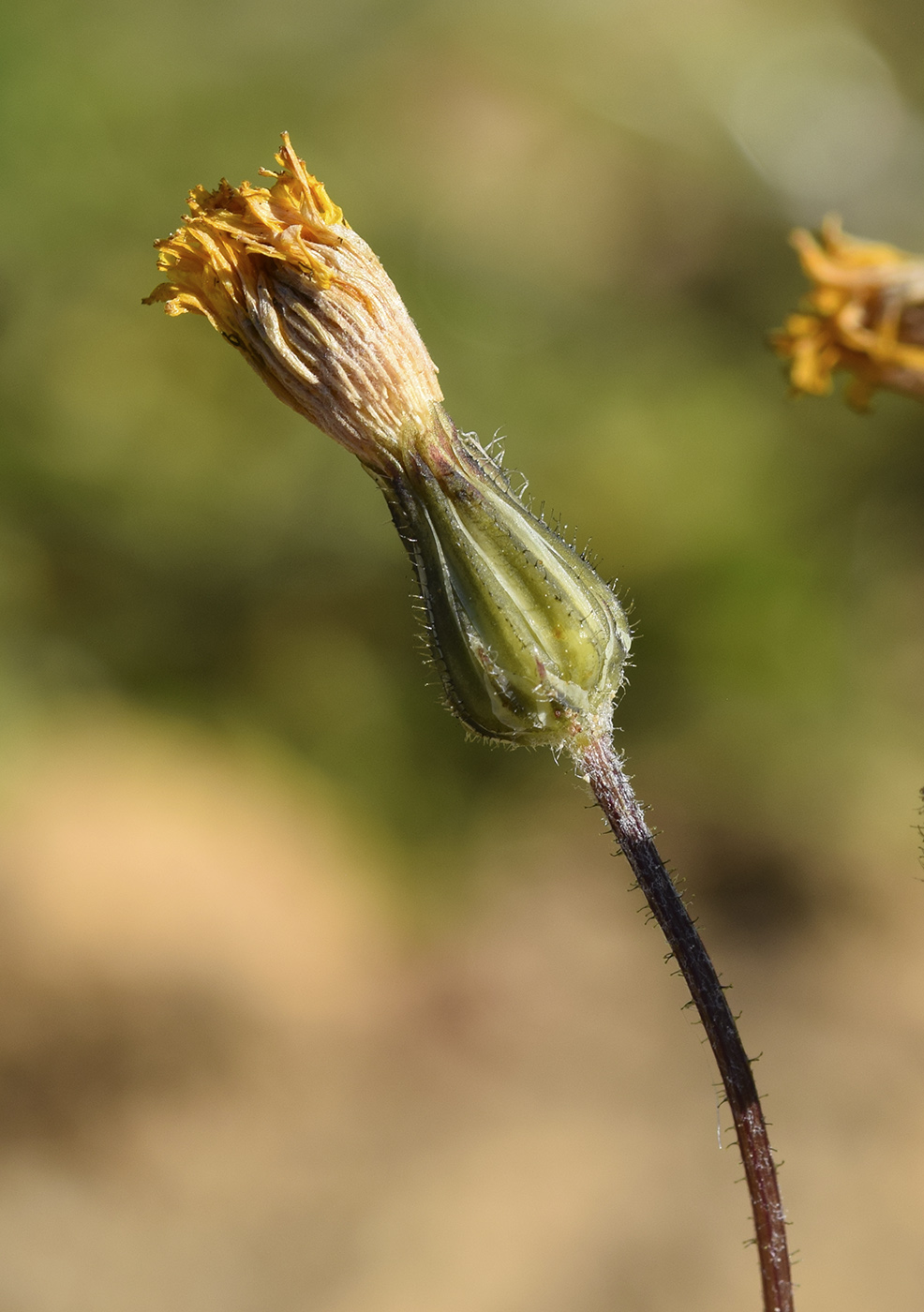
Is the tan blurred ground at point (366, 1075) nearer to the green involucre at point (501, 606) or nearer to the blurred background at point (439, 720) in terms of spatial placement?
the blurred background at point (439, 720)

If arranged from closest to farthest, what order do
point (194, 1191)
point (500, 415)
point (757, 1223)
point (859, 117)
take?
point (757, 1223) < point (194, 1191) < point (500, 415) < point (859, 117)

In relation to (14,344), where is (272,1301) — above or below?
below

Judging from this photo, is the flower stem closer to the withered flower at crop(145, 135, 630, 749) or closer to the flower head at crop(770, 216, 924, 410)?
the withered flower at crop(145, 135, 630, 749)

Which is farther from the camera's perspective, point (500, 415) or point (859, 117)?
point (859, 117)

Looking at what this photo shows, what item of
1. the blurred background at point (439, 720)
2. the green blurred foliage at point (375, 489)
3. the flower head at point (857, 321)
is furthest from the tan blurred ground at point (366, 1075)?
the flower head at point (857, 321)

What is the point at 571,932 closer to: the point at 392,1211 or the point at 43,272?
the point at 392,1211

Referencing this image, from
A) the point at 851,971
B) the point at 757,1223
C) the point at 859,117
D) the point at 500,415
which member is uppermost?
the point at 859,117

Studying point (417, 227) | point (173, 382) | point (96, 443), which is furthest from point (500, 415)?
point (96, 443)

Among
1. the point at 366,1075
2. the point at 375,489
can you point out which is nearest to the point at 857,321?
the point at 366,1075
